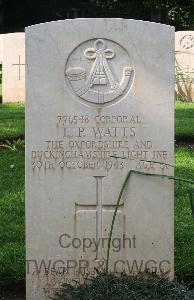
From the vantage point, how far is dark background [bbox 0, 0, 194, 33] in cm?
2572

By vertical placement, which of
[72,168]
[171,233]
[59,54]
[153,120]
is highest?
[59,54]

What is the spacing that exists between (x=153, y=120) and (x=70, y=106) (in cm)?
47

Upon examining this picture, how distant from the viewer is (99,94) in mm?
3744

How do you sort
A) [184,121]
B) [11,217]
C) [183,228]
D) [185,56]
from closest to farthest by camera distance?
[183,228]
[11,217]
[184,121]
[185,56]

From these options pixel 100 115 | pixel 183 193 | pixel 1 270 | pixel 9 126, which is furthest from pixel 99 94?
pixel 9 126

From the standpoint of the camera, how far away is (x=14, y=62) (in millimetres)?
12422

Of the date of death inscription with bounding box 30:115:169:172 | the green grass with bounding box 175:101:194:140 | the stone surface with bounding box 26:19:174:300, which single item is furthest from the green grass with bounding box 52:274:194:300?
the green grass with bounding box 175:101:194:140

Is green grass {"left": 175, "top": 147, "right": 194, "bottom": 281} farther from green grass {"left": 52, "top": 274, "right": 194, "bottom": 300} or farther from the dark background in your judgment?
the dark background

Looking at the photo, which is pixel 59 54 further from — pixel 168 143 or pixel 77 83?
pixel 168 143

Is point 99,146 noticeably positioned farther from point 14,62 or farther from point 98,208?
point 14,62

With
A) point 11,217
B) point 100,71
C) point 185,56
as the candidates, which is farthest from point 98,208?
point 185,56

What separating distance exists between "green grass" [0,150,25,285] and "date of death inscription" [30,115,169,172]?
2.54ft

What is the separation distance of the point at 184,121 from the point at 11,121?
7.92 ft

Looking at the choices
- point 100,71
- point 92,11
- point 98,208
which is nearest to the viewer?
point 100,71
